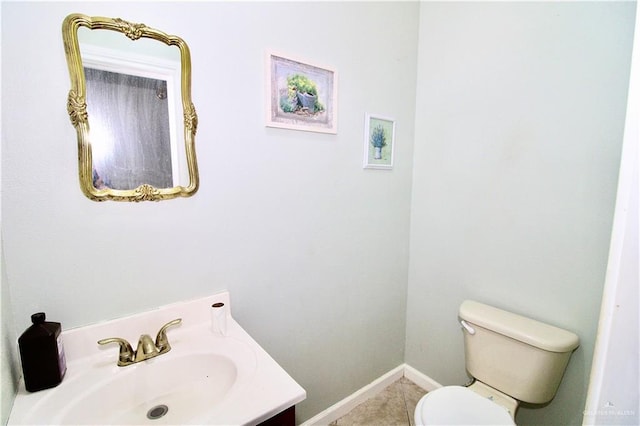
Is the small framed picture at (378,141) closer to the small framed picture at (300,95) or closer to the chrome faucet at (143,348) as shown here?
the small framed picture at (300,95)

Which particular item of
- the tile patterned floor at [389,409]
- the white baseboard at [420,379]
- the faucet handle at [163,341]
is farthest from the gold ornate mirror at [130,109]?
the white baseboard at [420,379]

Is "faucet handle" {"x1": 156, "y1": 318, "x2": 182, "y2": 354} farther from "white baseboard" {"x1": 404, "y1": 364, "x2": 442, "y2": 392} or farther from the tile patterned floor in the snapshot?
"white baseboard" {"x1": 404, "y1": 364, "x2": 442, "y2": 392}

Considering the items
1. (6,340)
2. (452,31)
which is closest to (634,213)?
(6,340)

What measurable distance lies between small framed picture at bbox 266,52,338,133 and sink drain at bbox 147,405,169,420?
3.59 ft

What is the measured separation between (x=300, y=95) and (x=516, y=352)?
4.99ft

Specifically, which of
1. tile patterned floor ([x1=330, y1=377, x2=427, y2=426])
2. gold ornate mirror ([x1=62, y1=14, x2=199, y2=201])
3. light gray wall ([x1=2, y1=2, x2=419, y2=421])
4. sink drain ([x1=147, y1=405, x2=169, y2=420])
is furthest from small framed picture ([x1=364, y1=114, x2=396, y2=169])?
tile patterned floor ([x1=330, y1=377, x2=427, y2=426])

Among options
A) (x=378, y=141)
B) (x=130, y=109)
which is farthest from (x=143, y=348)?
(x=378, y=141)

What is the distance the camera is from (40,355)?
2.62ft

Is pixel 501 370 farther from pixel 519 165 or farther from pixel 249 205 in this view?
pixel 249 205

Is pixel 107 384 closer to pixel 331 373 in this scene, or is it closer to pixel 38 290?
pixel 38 290

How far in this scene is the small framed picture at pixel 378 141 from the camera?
1.59 m

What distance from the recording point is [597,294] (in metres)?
1.22

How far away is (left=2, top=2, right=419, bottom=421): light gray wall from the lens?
Result: 33.7 inches

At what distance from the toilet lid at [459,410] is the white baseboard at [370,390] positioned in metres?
0.63
